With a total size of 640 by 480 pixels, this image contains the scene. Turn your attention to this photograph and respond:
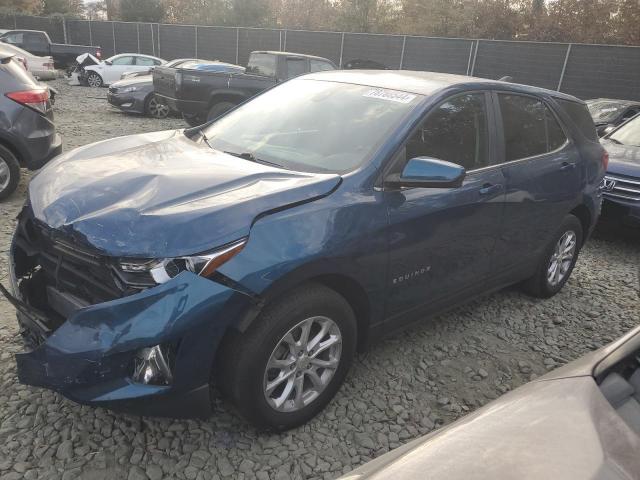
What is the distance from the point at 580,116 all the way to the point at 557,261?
124cm

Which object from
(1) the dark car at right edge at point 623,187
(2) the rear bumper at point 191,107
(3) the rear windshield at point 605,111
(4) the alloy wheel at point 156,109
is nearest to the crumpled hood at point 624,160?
(1) the dark car at right edge at point 623,187

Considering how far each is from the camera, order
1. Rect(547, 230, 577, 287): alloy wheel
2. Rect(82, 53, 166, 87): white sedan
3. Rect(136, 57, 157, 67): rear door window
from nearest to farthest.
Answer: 1. Rect(547, 230, 577, 287): alloy wheel
2. Rect(82, 53, 166, 87): white sedan
3. Rect(136, 57, 157, 67): rear door window

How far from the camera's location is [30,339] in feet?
7.94

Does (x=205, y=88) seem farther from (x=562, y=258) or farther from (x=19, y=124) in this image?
(x=562, y=258)

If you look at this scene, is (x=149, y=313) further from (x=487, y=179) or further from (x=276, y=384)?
(x=487, y=179)

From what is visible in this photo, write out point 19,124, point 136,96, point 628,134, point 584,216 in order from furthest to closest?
point 136,96, point 628,134, point 19,124, point 584,216

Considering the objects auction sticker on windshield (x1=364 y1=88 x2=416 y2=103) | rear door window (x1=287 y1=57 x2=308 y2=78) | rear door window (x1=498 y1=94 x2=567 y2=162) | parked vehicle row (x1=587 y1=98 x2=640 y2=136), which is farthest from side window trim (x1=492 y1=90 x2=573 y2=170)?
rear door window (x1=287 y1=57 x2=308 y2=78)

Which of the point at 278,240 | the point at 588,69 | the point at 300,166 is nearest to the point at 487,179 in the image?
the point at 300,166

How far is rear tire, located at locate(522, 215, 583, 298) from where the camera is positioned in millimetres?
4191

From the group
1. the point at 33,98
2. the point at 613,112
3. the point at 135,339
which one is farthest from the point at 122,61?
the point at 135,339

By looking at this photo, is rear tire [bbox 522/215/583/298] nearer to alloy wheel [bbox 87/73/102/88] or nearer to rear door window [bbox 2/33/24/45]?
alloy wheel [bbox 87/73/102/88]

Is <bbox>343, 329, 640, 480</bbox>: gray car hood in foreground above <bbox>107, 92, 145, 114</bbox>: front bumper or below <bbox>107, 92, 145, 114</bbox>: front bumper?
above

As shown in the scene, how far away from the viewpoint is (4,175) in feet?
18.0

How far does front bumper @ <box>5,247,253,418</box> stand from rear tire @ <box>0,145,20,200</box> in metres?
4.05
